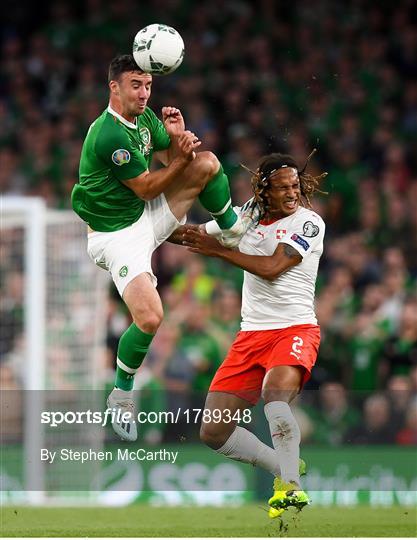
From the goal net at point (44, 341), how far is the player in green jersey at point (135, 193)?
356 cm

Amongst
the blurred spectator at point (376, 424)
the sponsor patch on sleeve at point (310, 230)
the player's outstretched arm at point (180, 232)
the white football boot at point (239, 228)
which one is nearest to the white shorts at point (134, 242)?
the player's outstretched arm at point (180, 232)

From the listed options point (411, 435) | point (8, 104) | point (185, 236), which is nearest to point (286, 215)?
point (185, 236)

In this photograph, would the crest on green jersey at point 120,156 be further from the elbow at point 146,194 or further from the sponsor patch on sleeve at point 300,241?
the sponsor patch on sleeve at point 300,241

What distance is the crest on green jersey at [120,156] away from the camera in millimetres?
9117

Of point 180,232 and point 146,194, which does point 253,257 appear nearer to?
point 180,232

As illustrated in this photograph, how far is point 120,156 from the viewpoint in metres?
9.12

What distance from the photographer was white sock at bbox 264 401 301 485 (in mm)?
9273

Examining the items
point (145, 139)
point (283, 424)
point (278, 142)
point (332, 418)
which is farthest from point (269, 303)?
point (278, 142)

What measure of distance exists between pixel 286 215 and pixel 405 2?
1070 cm

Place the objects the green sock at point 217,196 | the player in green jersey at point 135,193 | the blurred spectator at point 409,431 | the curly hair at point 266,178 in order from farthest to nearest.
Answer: the blurred spectator at point 409,431
the curly hair at point 266,178
the green sock at point 217,196
the player in green jersey at point 135,193

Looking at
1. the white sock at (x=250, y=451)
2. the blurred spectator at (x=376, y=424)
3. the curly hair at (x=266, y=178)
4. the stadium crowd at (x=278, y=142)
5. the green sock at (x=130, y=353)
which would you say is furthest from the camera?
the stadium crowd at (x=278, y=142)

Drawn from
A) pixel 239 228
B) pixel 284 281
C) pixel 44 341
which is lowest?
pixel 44 341

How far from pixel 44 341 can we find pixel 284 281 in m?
4.66

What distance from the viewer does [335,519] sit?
10.7 meters
